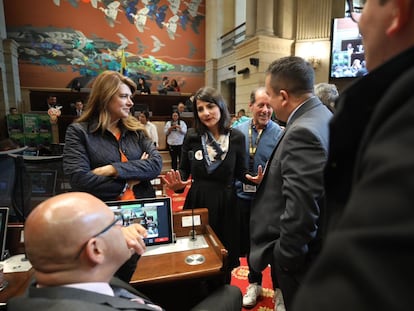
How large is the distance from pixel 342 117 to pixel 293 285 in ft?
3.73

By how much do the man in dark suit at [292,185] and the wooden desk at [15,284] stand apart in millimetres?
1122

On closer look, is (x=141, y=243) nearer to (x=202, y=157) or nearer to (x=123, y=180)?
(x=123, y=180)

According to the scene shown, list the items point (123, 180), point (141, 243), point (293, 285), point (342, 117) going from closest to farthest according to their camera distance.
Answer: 1. point (342, 117)
2. point (141, 243)
3. point (293, 285)
4. point (123, 180)

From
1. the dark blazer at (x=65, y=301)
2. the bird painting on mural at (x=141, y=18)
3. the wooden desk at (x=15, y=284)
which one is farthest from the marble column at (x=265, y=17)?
the dark blazer at (x=65, y=301)

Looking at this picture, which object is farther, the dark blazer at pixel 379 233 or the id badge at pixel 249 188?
the id badge at pixel 249 188

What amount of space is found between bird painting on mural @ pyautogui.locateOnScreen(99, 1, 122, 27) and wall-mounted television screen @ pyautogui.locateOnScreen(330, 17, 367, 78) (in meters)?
9.28

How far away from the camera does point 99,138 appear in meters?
1.72

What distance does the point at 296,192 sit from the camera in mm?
1200

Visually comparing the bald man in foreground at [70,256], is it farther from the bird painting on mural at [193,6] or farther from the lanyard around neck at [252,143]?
the bird painting on mural at [193,6]

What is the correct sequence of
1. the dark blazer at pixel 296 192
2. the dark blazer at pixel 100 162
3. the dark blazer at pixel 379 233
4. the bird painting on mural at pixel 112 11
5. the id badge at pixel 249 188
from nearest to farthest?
the dark blazer at pixel 379 233, the dark blazer at pixel 296 192, the dark blazer at pixel 100 162, the id badge at pixel 249 188, the bird painting on mural at pixel 112 11

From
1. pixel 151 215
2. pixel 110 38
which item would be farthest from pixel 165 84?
pixel 151 215

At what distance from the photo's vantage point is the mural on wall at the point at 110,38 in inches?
432

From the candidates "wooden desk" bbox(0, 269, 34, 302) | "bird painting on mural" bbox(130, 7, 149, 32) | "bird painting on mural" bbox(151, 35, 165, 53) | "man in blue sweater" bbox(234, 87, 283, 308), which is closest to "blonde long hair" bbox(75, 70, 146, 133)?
"wooden desk" bbox(0, 269, 34, 302)

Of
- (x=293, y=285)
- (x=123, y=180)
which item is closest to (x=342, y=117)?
(x=293, y=285)
